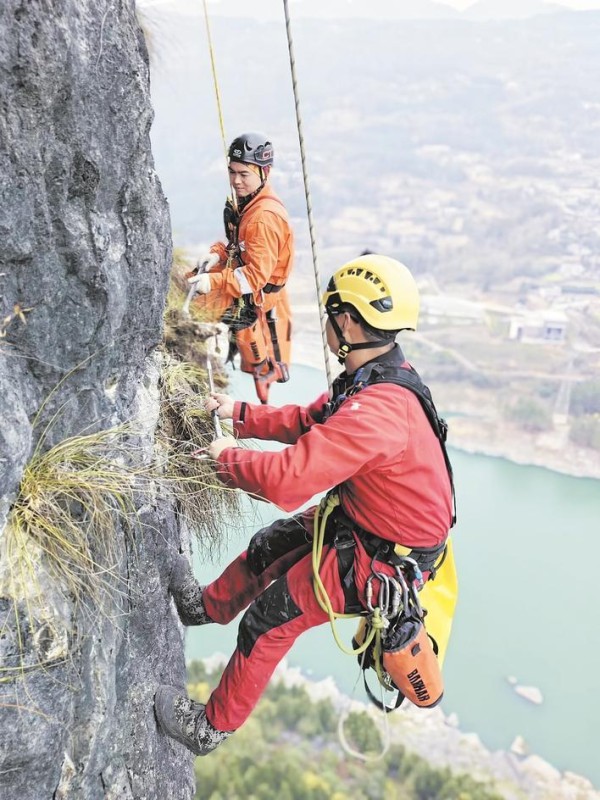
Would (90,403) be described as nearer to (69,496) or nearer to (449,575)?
(69,496)

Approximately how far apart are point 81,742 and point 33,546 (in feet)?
2.60

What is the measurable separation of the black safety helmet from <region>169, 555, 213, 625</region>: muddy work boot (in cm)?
209

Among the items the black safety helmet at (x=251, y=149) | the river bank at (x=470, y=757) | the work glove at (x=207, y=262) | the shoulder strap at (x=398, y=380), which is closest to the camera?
the shoulder strap at (x=398, y=380)

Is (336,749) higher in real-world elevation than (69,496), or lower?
lower

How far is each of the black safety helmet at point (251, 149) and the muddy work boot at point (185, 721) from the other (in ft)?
8.52

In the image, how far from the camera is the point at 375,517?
7.92ft

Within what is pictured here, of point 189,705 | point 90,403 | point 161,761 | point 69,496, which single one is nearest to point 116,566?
point 69,496

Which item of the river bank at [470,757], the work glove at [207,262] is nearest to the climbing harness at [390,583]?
the work glove at [207,262]

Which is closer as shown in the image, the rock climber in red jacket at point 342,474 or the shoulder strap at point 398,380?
the rock climber in red jacket at point 342,474

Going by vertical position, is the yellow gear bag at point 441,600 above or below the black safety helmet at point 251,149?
below

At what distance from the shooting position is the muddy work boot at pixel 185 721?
2.73 metres

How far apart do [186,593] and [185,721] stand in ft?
1.64

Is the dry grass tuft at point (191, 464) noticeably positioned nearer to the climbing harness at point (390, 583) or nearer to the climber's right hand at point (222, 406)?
the climber's right hand at point (222, 406)

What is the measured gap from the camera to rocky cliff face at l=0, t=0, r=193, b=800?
1.83m
